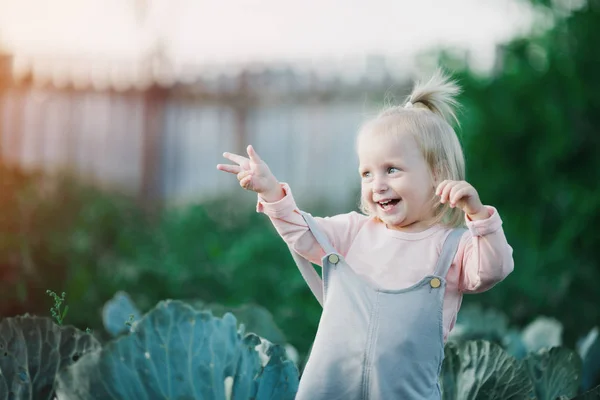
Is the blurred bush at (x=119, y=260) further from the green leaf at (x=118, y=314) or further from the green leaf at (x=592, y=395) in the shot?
the green leaf at (x=592, y=395)

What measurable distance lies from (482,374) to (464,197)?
49 cm

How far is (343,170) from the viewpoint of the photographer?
26.2ft

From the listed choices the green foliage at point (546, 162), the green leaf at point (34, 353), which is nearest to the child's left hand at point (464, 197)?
the green leaf at point (34, 353)

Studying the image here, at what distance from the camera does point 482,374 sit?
167cm

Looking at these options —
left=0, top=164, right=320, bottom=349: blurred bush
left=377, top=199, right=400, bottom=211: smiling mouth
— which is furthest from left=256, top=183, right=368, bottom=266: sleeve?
left=0, top=164, right=320, bottom=349: blurred bush

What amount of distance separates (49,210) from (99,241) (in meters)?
0.47

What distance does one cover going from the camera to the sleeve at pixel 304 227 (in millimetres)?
1551

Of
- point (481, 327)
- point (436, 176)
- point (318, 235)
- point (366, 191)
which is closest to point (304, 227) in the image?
point (318, 235)

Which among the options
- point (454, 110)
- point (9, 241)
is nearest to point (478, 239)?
point (454, 110)

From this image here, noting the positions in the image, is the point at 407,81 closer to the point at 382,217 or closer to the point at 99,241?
the point at 99,241

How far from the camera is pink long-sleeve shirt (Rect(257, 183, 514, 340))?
1.41m

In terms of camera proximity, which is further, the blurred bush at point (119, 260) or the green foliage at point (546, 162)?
the green foliage at point (546, 162)

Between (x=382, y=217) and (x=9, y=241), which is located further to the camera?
(x=9, y=241)

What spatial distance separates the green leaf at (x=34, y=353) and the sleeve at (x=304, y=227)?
0.47 m
